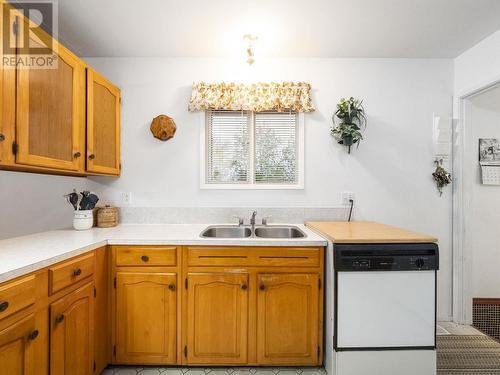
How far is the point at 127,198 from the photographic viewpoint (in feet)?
7.82

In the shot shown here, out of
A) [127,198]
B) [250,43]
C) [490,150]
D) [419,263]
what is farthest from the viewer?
[490,150]

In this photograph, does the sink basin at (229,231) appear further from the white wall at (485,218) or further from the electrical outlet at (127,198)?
the white wall at (485,218)

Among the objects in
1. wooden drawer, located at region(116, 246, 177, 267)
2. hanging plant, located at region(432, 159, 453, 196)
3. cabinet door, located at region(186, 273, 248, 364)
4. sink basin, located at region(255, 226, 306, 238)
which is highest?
hanging plant, located at region(432, 159, 453, 196)

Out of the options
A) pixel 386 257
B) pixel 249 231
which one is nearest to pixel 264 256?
pixel 249 231

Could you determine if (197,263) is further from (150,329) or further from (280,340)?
(280,340)

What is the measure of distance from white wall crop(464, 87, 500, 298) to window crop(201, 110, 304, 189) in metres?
1.92

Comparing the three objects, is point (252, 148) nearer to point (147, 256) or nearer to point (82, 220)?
point (147, 256)

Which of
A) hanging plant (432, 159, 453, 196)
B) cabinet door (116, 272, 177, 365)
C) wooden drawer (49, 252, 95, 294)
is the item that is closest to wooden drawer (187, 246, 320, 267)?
cabinet door (116, 272, 177, 365)

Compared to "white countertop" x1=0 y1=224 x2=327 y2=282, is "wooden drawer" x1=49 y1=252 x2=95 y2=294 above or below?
below

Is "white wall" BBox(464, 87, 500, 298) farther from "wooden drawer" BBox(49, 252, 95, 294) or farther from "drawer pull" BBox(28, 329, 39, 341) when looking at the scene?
"drawer pull" BBox(28, 329, 39, 341)

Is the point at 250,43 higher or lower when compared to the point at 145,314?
higher

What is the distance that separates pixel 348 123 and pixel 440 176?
961 millimetres

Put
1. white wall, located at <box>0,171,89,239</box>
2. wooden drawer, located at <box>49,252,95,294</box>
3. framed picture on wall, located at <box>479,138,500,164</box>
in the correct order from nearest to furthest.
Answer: wooden drawer, located at <box>49,252,95,294</box>, white wall, located at <box>0,171,89,239</box>, framed picture on wall, located at <box>479,138,500,164</box>

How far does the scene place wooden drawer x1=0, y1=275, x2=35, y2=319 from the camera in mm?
1019
